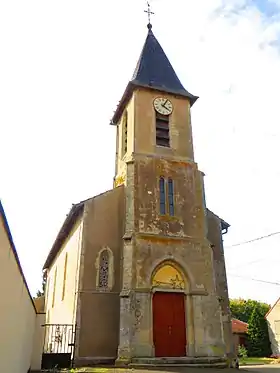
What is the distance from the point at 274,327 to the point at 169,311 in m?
27.7

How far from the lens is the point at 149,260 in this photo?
51.4 ft

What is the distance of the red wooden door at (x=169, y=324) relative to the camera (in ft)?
48.6

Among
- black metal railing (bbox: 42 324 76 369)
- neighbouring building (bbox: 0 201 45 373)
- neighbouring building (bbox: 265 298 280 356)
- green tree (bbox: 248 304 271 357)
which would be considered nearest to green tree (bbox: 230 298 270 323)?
neighbouring building (bbox: 265 298 280 356)

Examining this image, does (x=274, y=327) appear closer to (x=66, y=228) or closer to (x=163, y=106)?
(x=66, y=228)

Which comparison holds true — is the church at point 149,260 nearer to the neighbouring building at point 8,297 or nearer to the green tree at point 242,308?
the neighbouring building at point 8,297

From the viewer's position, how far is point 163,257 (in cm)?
1591

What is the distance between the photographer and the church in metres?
14.7

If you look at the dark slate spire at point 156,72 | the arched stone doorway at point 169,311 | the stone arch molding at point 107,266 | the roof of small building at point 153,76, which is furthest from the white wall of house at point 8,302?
the dark slate spire at point 156,72

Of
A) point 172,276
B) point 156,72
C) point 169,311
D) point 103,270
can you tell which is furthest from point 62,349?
point 156,72

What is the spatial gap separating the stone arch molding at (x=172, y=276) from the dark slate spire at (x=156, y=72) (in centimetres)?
930

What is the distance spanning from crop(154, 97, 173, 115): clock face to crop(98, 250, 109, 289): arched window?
8005 mm

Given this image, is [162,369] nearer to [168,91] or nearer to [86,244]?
[86,244]

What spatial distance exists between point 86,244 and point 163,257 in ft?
11.0

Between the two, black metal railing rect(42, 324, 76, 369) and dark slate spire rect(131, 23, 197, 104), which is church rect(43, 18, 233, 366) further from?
dark slate spire rect(131, 23, 197, 104)
